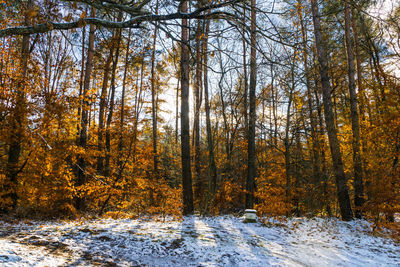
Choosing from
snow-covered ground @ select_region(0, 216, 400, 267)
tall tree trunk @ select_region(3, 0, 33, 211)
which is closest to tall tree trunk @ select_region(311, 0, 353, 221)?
snow-covered ground @ select_region(0, 216, 400, 267)

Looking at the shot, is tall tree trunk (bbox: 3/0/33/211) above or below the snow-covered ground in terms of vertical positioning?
above

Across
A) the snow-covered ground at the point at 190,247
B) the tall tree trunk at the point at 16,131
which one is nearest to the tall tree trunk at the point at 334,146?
the snow-covered ground at the point at 190,247

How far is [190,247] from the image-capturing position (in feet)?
13.5

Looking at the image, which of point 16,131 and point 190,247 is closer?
point 190,247

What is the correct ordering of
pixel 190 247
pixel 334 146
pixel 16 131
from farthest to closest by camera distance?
1. pixel 334 146
2. pixel 16 131
3. pixel 190 247

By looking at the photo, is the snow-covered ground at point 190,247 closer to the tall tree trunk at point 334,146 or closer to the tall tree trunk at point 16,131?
the tall tree trunk at point 334,146

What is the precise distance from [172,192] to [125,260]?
6.43 m

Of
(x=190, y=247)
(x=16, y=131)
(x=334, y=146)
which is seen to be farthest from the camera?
(x=334, y=146)

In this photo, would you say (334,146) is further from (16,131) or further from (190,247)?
(16,131)

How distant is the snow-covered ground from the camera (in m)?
3.35

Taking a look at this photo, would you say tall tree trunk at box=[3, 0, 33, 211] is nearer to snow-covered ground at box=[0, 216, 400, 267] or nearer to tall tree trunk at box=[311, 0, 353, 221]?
snow-covered ground at box=[0, 216, 400, 267]

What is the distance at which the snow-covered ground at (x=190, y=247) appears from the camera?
335 cm

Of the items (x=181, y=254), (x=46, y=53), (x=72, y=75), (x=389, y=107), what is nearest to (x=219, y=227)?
(x=181, y=254)

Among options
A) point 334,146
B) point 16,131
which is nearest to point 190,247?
point 16,131
